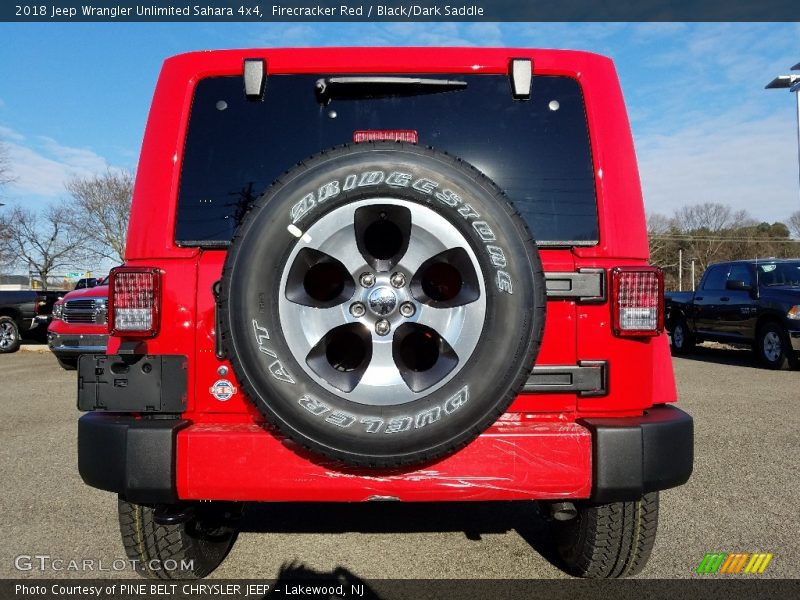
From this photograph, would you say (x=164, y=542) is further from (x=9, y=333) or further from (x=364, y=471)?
(x=9, y=333)

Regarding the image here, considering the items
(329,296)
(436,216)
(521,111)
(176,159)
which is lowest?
(329,296)

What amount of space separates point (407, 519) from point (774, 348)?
28.8 feet

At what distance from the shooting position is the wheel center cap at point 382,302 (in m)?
1.93

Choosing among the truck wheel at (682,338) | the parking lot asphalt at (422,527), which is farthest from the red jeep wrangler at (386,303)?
the truck wheel at (682,338)

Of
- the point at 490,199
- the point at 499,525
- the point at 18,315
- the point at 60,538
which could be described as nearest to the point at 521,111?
the point at 490,199

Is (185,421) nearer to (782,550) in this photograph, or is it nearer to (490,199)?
(490,199)

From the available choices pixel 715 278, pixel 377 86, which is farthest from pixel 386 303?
pixel 715 278

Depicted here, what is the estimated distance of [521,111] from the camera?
2.33 m

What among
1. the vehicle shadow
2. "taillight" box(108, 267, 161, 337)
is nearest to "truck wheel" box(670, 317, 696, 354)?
the vehicle shadow

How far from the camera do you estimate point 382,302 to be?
193cm

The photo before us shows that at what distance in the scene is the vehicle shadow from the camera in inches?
130

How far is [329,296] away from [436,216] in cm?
51

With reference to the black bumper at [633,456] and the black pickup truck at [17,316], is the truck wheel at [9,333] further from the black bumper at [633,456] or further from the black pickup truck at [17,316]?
the black bumper at [633,456]

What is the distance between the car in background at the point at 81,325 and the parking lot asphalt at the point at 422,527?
4313mm
